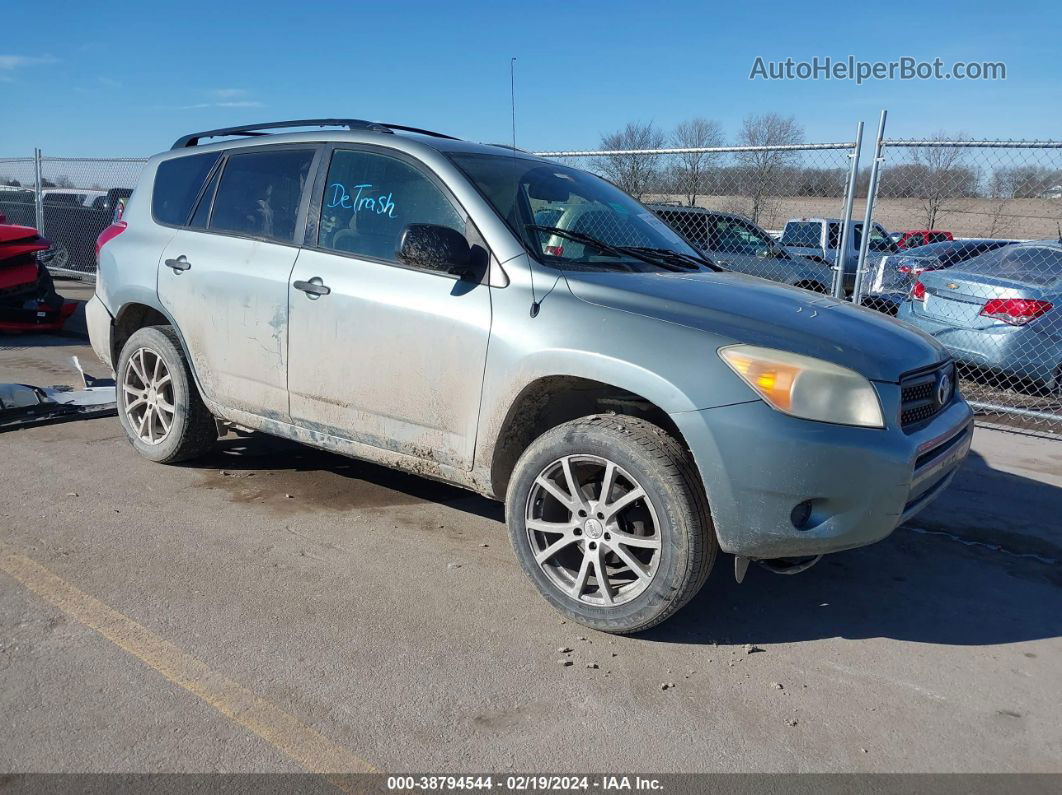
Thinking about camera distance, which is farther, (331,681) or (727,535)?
(727,535)

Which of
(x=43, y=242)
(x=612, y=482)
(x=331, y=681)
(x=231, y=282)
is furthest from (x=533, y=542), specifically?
(x=43, y=242)

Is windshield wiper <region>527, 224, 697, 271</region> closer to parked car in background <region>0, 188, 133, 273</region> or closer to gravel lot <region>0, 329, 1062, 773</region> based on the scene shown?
gravel lot <region>0, 329, 1062, 773</region>

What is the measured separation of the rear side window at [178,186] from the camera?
16.5ft

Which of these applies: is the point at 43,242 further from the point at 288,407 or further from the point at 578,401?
the point at 578,401

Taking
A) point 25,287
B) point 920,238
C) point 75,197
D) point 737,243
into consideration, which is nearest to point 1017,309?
point 737,243

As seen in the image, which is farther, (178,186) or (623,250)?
(178,186)

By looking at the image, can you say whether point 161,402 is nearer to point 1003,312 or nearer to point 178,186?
point 178,186

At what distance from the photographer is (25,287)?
373 inches

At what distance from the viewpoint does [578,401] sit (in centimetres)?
381

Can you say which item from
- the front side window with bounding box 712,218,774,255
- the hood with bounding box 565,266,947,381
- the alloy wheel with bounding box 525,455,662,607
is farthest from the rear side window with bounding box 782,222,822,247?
the alloy wheel with bounding box 525,455,662,607

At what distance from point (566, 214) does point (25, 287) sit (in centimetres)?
765

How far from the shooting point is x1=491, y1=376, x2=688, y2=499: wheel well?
359 cm

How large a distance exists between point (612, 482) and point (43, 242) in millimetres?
8433

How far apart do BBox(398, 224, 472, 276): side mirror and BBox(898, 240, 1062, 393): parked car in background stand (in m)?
6.05
